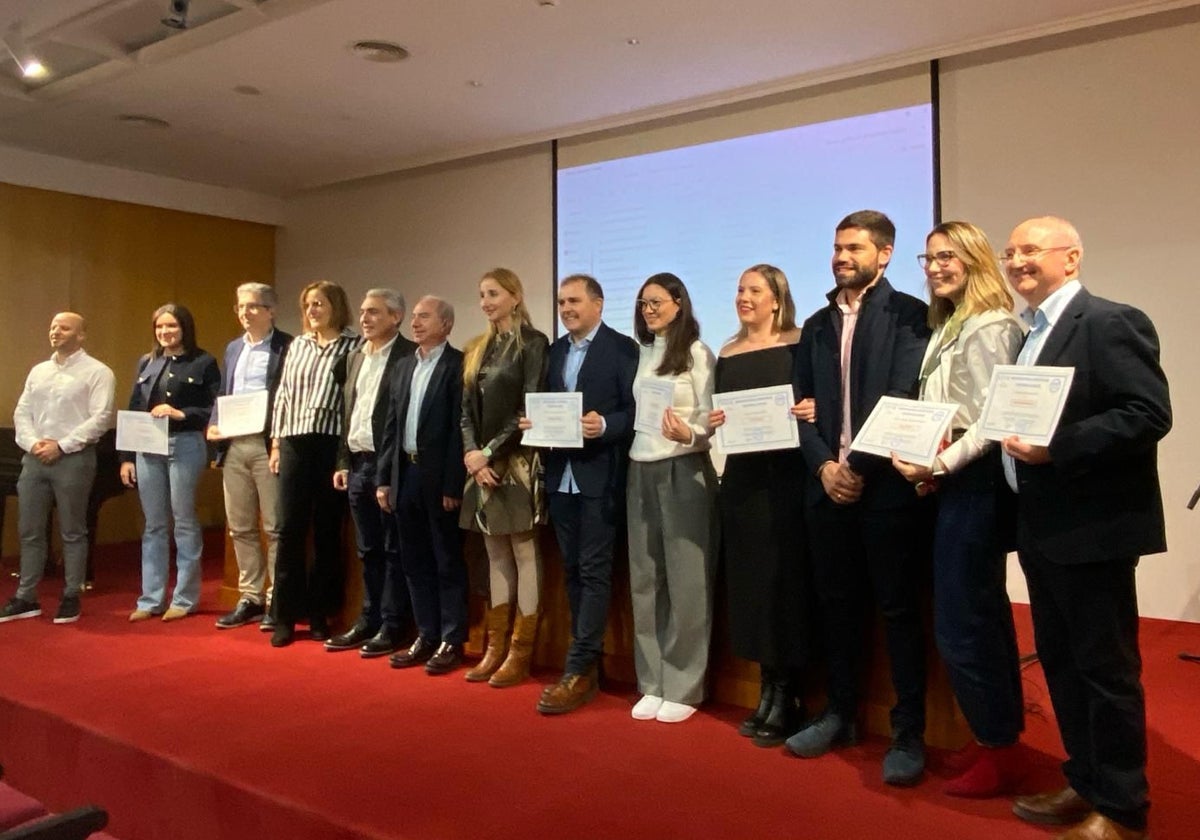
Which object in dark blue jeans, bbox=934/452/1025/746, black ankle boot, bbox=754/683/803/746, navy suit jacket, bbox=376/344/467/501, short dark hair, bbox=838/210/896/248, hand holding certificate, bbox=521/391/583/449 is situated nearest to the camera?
dark blue jeans, bbox=934/452/1025/746

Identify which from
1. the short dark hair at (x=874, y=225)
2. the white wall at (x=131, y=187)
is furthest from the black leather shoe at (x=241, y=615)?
the white wall at (x=131, y=187)

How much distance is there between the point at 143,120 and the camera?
597 cm

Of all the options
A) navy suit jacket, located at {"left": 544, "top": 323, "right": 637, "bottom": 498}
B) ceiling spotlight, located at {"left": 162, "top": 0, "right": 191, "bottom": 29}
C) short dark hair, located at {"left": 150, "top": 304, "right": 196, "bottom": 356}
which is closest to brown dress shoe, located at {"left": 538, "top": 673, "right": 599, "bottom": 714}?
navy suit jacket, located at {"left": 544, "top": 323, "right": 637, "bottom": 498}

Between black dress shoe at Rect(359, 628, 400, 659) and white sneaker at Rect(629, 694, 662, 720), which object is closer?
white sneaker at Rect(629, 694, 662, 720)

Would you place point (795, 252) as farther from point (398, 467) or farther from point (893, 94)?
point (398, 467)

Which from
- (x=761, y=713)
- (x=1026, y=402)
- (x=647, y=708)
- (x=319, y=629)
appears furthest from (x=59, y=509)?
(x=1026, y=402)

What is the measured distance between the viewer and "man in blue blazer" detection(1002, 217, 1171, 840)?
1891 millimetres

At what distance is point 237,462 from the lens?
164 inches

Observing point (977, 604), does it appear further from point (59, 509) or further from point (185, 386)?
point (59, 509)

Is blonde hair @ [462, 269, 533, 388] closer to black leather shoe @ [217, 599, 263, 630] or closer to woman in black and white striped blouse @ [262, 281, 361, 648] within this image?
woman in black and white striped blouse @ [262, 281, 361, 648]

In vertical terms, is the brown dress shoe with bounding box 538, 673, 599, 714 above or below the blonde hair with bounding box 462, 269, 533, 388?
below

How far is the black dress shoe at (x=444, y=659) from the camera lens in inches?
133

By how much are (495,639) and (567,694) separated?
18.0 inches

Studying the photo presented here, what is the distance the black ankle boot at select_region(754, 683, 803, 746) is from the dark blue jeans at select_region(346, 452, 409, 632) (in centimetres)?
158
